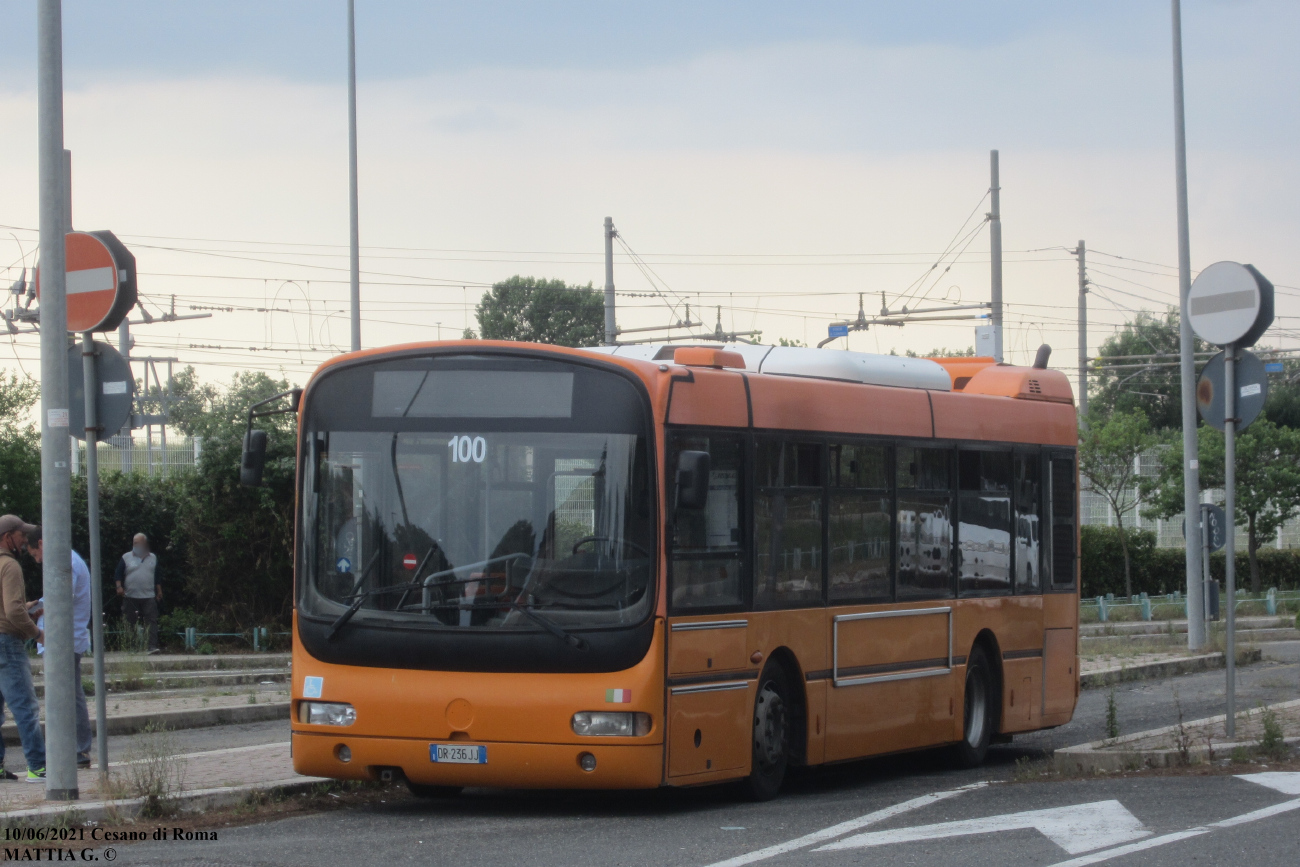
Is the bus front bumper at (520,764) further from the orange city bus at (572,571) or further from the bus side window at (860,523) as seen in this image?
the bus side window at (860,523)

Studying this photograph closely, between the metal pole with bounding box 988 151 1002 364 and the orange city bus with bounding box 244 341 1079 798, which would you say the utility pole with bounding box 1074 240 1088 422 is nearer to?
the metal pole with bounding box 988 151 1002 364

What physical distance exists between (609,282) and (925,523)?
27132 mm

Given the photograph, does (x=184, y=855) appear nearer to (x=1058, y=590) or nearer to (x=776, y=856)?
(x=776, y=856)

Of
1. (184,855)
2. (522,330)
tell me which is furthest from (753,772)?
(522,330)

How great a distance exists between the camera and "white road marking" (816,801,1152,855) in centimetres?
811

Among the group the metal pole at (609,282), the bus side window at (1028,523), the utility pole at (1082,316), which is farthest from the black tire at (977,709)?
the utility pole at (1082,316)

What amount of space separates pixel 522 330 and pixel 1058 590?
215 feet

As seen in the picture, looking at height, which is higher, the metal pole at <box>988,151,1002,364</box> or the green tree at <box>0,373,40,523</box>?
the metal pole at <box>988,151,1002,364</box>

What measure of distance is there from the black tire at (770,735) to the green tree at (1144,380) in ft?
230

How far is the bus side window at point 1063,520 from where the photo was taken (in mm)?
14125

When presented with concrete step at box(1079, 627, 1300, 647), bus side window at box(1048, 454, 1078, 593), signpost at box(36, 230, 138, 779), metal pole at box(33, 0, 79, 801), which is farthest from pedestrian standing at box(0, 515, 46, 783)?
concrete step at box(1079, 627, 1300, 647)

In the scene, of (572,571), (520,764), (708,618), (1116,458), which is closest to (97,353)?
(572,571)

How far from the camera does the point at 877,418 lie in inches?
459

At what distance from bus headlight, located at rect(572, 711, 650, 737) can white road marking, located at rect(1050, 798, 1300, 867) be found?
2.52 m
